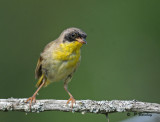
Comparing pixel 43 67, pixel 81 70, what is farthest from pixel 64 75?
pixel 81 70

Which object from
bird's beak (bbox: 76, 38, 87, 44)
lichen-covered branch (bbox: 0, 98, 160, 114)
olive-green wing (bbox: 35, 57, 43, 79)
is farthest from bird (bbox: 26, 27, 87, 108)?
lichen-covered branch (bbox: 0, 98, 160, 114)

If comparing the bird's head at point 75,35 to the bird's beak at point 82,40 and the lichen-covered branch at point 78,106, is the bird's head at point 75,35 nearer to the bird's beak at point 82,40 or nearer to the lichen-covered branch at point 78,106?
the bird's beak at point 82,40

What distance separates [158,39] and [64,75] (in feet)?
14.6

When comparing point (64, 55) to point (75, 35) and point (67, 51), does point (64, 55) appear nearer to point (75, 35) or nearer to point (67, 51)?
point (67, 51)

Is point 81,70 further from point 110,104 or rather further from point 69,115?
point 110,104

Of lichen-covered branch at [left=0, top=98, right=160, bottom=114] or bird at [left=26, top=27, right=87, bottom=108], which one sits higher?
bird at [left=26, top=27, right=87, bottom=108]

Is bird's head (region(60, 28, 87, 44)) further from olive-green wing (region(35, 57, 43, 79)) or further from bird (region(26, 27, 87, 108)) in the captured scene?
olive-green wing (region(35, 57, 43, 79))

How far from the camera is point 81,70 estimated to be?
950cm

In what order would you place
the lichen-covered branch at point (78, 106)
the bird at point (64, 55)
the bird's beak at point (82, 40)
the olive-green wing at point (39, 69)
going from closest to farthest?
1. the lichen-covered branch at point (78, 106)
2. the bird's beak at point (82, 40)
3. the bird at point (64, 55)
4. the olive-green wing at point (39, 69)

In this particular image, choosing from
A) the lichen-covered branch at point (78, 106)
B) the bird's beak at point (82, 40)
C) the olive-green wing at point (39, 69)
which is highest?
the bird's beak at point (82, 40)

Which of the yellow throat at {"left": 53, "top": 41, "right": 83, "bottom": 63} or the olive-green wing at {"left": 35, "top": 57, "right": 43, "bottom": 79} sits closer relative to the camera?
the yellow throat at {"left": 53, "top": 41, "right": 83, "bottom": 63}

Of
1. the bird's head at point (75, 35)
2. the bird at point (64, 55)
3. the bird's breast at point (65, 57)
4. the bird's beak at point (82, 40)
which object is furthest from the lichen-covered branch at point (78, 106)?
the bird's head at point (75, 35)

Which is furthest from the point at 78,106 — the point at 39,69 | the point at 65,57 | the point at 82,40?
the point at 39,69

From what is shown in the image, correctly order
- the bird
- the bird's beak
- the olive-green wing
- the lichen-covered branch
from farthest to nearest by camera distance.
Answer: the olive-green wing → the bird → the bird's beak → the lichen-covered branch
